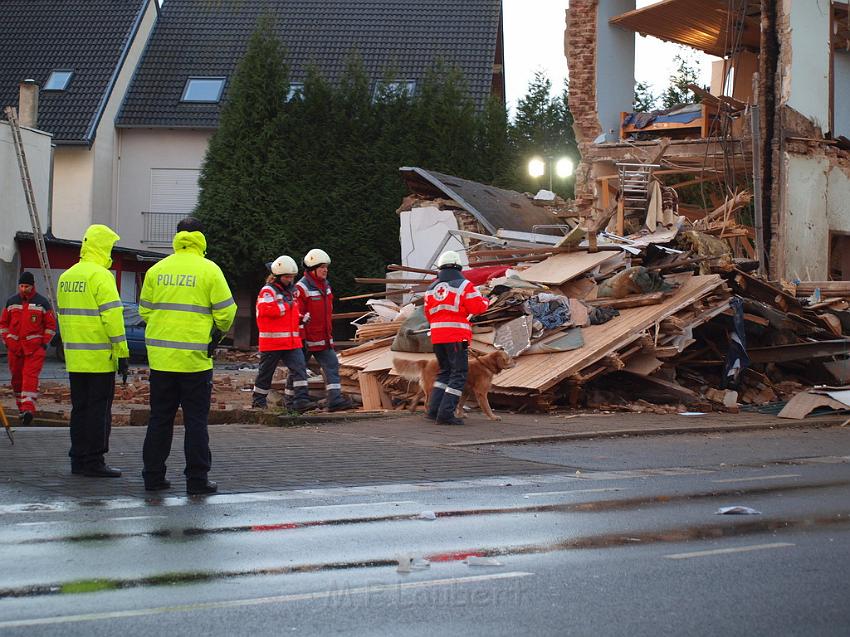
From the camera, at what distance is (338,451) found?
11.9 metres

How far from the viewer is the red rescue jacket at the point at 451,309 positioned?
14.0 meters

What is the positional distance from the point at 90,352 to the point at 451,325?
4990mm

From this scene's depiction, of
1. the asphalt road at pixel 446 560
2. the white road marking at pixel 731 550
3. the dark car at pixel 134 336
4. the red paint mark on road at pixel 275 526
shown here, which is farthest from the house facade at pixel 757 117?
the red paint mark on road at pixel 275 526

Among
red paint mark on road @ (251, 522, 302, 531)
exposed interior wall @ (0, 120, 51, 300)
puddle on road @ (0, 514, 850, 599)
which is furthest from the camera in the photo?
exposed interior wall @ (0, 120, 51, 300)

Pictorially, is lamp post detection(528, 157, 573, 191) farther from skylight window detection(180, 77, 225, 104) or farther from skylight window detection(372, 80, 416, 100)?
skylight window detection(180, 77, 225, 104)

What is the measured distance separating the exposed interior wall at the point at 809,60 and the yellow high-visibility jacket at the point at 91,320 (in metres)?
18.1

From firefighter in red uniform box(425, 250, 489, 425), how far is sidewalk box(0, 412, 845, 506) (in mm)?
408

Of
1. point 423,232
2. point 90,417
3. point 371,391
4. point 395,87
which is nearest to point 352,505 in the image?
point 90,417

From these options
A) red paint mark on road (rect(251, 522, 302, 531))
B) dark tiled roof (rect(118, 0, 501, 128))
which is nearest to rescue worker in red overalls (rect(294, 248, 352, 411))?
red paint mark on road (rect(251, 522, 302, 531))

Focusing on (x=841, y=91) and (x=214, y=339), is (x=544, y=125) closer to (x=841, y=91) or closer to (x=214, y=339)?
(x=841, y=91)

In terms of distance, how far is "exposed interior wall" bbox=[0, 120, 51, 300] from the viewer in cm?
3309

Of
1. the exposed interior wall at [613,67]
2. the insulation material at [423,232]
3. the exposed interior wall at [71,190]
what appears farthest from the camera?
the exposed interior wall at [71,190]

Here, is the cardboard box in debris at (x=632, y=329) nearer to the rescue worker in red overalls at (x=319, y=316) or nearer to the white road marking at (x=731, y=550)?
the rescue worker in red overalls at (x=319, y=316)

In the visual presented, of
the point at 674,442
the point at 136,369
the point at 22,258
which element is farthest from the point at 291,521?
the point at 22,258
